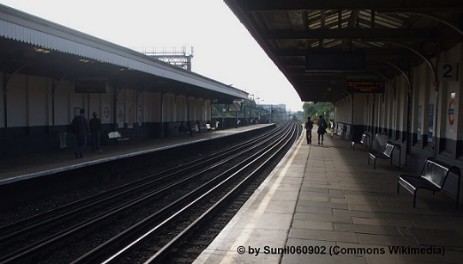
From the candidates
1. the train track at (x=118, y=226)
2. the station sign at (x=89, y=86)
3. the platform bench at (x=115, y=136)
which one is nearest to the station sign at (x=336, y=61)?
the train track at (x=118, y=226)

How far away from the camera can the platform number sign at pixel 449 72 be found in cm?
860

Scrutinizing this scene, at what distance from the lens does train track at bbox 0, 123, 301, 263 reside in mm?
6203

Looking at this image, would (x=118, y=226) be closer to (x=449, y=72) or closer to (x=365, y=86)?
(x=449, y=72)

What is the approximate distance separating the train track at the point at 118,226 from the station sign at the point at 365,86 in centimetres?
619

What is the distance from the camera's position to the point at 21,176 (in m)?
9.45

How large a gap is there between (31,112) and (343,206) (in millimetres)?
11335

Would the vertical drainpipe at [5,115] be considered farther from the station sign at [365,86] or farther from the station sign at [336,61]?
the station sign at [365,86]

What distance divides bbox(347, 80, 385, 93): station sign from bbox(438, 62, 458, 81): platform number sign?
299 inches

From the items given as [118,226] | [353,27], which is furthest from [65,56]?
[353,27]

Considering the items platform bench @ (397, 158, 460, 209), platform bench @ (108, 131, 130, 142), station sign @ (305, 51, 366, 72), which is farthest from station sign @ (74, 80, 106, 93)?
platform bench @ (397, 158, 460, 209)

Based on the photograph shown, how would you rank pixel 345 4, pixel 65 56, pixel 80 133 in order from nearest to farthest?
pixel 345 4 < pixel 65 56 < pixel 80 133

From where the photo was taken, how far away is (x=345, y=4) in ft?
24.7

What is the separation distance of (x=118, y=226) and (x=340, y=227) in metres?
3.87

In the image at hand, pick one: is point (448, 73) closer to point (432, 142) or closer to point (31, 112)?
point (432, 142)
